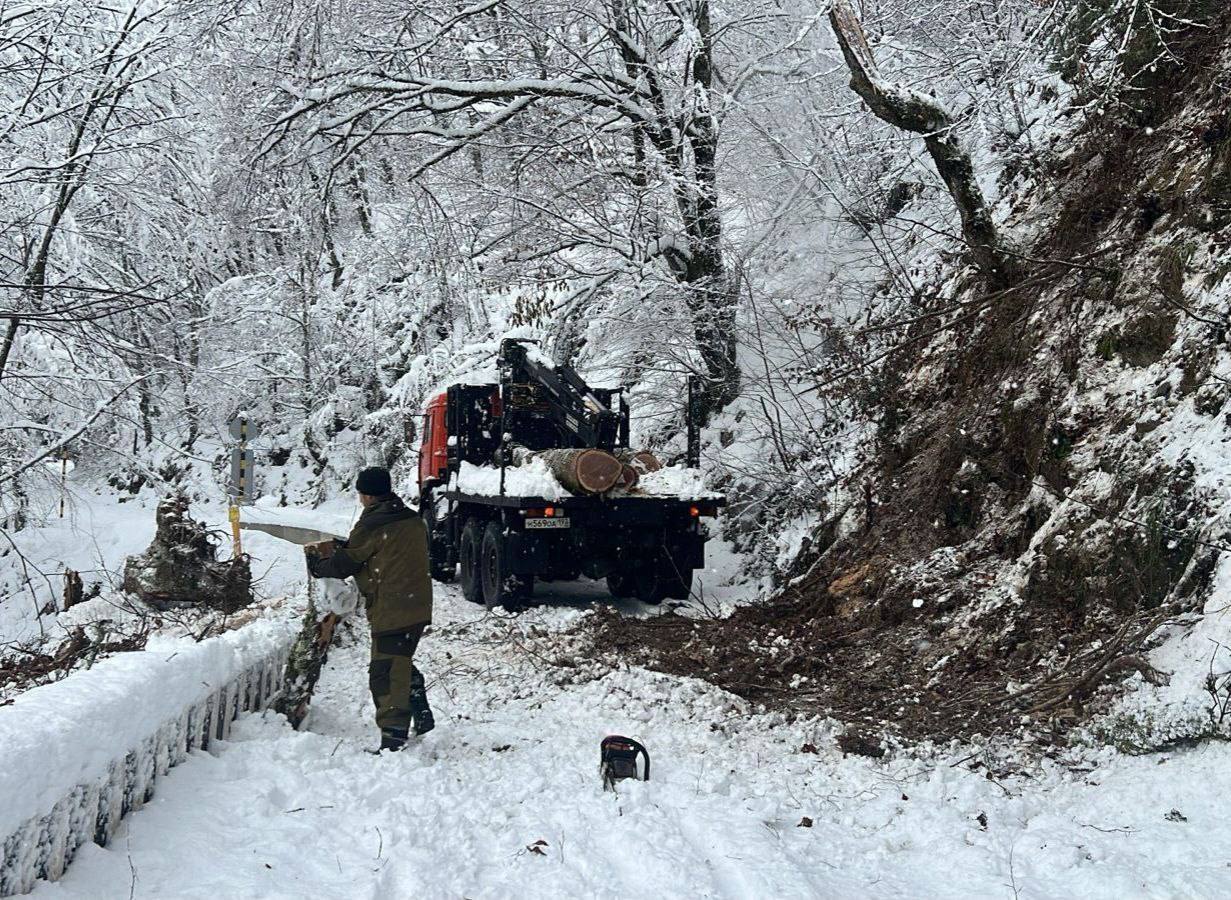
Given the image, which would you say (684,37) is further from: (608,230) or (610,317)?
(610,317)

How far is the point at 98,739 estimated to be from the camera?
12.5 feet

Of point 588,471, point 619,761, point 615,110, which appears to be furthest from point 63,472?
point 615,110

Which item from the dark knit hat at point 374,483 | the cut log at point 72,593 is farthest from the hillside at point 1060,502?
the cut log at point 72,593

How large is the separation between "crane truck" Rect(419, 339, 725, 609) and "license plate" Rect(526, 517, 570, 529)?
0.04 feet

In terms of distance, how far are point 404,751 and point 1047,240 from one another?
24.1ft

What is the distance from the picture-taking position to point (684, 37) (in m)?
12.8

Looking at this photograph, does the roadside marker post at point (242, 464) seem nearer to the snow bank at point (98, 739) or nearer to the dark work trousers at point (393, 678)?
the dark work trousers at point (393, 678)

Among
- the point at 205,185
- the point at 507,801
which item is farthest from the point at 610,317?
the point at 507,801

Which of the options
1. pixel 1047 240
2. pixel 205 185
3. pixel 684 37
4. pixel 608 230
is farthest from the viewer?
pixel 608 230

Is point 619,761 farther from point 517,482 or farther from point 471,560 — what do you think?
point 471,560

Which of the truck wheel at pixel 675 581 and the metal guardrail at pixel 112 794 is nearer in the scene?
the metal guardrail at pixel 112 794

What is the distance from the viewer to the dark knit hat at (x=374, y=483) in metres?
6.04

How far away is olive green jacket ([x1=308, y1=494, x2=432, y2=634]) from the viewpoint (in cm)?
584

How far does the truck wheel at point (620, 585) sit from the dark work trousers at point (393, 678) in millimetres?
6190
